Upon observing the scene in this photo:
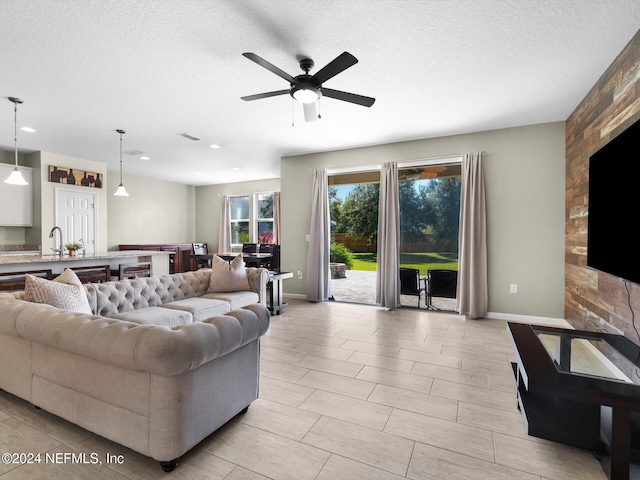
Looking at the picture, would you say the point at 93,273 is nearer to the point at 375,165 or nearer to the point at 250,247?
the point at 250,247

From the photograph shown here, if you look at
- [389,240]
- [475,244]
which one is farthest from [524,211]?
[389,240]

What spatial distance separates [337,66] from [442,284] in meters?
3.80

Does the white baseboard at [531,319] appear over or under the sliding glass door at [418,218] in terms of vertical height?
under

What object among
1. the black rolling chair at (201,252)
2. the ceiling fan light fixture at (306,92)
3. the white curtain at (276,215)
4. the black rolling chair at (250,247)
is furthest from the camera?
the white curtain at (276,215)

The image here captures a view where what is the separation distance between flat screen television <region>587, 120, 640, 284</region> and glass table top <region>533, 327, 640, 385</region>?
478 millimetres

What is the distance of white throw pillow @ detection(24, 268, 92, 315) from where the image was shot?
7.22 ft

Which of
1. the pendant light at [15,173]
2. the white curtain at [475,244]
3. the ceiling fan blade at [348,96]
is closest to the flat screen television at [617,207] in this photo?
the white curtain at [475,244]

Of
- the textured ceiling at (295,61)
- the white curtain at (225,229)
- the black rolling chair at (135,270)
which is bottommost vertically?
the black rolling chair at (135,270)

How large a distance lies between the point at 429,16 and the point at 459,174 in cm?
317

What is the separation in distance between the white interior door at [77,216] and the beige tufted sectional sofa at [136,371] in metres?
4.60

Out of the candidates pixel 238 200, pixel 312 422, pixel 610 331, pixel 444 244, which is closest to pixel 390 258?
pixel 444 244

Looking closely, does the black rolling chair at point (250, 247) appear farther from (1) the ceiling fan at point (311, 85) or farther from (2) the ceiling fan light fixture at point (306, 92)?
(2) the ceiling fan light fixture at point (306, 92)

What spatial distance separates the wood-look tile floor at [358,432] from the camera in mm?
1528

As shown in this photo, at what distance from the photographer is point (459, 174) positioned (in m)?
4.94
